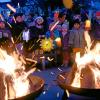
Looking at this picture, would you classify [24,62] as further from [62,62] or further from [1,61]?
[1,61]

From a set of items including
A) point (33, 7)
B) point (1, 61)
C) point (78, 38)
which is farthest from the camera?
point (33, 7)

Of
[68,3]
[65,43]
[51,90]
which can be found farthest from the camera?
[68,3]

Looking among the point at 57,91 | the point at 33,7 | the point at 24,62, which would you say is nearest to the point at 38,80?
the point at 57,91

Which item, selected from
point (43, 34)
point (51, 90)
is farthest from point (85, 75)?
point (43, 34)

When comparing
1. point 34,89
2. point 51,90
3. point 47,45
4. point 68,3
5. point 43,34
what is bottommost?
point 51,90

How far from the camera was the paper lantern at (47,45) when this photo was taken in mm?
10022

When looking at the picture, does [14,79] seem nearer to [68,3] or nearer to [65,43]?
[65,43]

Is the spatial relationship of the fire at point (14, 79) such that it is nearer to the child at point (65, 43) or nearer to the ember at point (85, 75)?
the ember at point (85, 75)

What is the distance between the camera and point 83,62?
6.66 metres

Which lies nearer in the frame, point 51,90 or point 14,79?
point 14,79

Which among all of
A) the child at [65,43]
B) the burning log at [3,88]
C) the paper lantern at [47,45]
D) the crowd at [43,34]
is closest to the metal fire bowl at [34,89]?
the burning log at [3,88]

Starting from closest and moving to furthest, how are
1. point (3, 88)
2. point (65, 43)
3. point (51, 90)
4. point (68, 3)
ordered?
point (3, 88)
point (51, 90)
point (65, 43)
point (68, 3)

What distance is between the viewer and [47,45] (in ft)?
33.5

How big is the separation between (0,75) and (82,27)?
553 cm
